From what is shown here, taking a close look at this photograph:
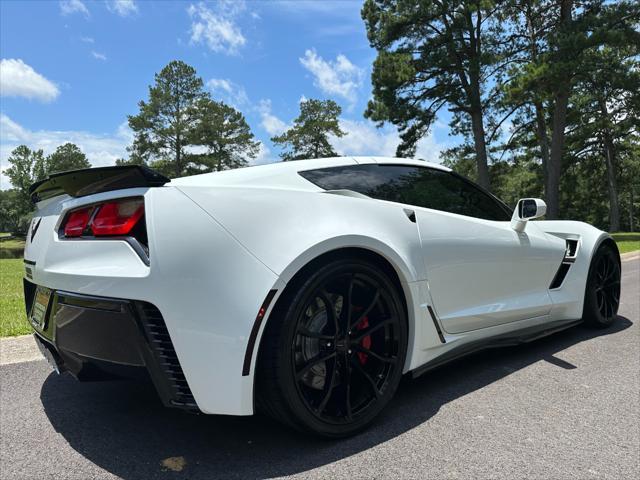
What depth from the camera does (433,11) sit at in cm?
2077

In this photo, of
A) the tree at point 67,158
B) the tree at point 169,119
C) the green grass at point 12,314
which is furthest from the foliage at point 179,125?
the green grass at point 12,314

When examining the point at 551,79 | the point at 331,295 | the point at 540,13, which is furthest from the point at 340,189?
the point at 540,13

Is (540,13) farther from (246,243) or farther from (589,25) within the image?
(246,243)

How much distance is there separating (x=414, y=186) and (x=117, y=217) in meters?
1.67

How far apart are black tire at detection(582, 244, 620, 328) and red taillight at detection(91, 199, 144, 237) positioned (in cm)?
362

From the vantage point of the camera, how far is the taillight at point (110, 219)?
1.99 metres

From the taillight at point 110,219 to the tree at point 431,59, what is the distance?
1967 centimetres

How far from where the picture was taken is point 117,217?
2.03 m

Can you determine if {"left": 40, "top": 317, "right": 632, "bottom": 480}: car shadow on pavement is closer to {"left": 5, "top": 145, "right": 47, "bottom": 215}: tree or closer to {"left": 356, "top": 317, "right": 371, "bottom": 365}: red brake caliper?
{"left": 356, "top": 317, "right": 371, "bottom": 365}: red brake caliper

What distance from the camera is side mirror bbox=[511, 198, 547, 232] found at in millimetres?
3205

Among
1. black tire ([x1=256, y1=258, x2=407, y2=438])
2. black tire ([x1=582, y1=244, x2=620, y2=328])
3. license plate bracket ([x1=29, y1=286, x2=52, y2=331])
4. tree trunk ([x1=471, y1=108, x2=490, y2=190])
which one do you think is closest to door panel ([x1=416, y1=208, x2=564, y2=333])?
black tire ([x1=256, y1=258, x2=407, y2=438])

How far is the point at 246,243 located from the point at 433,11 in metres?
22.0

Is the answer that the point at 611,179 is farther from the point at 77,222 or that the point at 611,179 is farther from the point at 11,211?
the point at 11,211

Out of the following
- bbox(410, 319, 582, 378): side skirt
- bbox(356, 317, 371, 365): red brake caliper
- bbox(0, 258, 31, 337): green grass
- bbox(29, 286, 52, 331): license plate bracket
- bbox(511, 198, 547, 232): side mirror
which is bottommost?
bbox(0, 258, 31, 337): green grass
